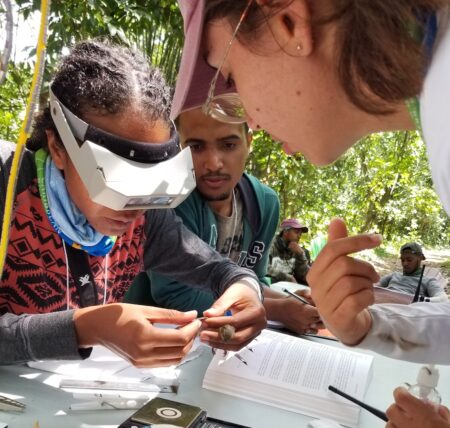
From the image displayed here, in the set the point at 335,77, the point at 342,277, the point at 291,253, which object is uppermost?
the point at 335,77

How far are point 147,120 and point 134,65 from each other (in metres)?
0.19

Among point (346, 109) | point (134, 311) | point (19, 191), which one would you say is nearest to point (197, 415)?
point (134, 311)

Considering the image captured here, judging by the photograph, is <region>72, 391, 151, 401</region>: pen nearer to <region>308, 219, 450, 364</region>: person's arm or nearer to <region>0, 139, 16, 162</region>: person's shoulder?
<region>308, 219, 450, 364</region>: person's arm

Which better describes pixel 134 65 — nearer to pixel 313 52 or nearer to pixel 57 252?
pixel 57 252

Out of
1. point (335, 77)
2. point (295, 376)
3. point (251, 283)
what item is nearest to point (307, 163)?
point (251, 283)

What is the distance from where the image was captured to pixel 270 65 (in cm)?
76

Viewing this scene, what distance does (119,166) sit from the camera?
1109mm

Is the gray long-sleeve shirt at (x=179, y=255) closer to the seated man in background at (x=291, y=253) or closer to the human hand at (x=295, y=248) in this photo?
the seated man in background at (x=291, y=253)

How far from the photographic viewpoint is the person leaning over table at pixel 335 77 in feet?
1.96

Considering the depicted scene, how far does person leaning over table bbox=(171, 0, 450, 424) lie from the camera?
60cm

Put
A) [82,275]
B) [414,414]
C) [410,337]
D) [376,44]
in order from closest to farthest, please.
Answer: [376,44] < [414,414] < [410,337] < [82,275]

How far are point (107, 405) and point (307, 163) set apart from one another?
478cm

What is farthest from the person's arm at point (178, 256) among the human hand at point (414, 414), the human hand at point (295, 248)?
the human hand at point (295, 248)

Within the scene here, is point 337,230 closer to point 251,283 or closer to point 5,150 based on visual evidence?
point 251,283
